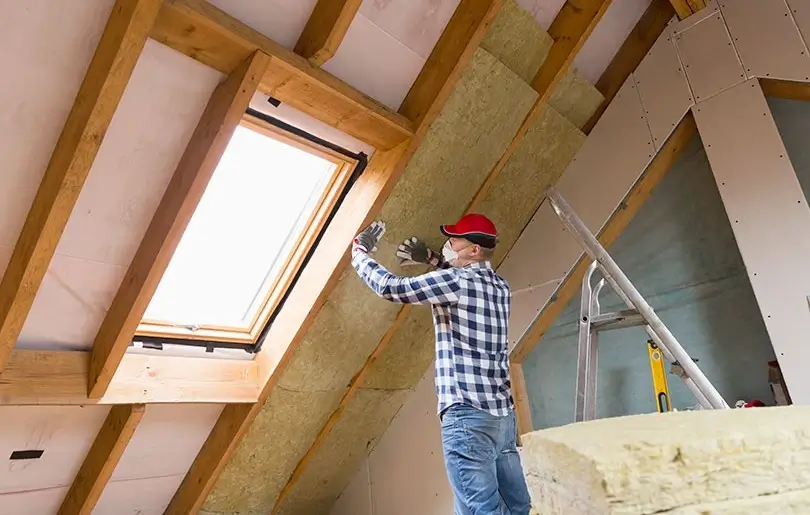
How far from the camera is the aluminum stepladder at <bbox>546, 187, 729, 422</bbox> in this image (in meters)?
2.07

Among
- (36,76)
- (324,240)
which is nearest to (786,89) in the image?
(324,240)

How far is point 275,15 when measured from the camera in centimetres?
187

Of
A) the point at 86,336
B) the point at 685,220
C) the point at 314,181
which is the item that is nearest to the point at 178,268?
the point at 86,336

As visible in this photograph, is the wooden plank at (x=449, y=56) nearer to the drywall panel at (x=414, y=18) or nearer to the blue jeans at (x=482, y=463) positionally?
the drywall panel at (x=414, y=18)

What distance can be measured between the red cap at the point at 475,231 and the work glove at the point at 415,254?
29cm

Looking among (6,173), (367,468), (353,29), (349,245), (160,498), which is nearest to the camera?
(6,173)

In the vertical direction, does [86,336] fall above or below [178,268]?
below

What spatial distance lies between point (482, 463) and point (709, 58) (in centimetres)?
213

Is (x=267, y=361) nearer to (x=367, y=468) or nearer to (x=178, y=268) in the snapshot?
(x=178, y=268)

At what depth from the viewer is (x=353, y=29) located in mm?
2041

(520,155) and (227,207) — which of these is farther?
(520,155)

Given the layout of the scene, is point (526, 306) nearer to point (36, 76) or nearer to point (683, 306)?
point (683, 306)

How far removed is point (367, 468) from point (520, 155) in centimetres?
202

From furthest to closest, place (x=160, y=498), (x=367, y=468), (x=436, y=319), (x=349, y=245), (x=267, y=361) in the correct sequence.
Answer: (x=367, y=468) → (x=160, y=498) → (x=267, y=361) → (x=349, y=245) → (x=436, y=319)
